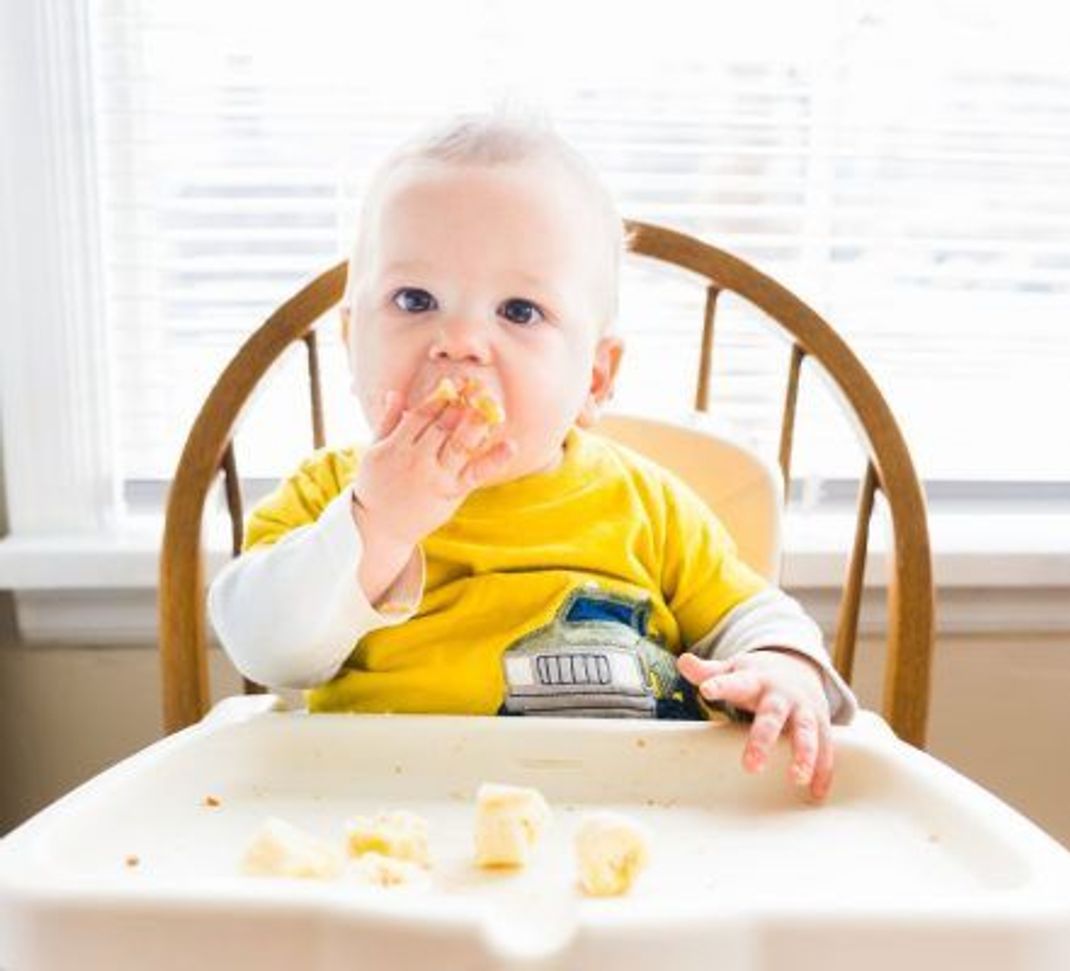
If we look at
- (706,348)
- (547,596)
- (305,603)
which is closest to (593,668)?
(547,596)

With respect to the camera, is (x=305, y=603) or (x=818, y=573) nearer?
(x=305, y=603)

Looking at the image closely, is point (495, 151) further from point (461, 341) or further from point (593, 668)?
point (593, 668)

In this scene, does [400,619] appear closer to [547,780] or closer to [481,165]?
[547,780]

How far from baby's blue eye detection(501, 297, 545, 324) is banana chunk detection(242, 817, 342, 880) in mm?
340

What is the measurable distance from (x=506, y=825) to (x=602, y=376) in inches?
15.7

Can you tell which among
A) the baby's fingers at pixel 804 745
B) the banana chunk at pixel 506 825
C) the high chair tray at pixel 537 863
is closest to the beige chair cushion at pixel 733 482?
the high chair tray at pixel 537 863

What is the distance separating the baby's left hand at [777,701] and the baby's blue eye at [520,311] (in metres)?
0.22

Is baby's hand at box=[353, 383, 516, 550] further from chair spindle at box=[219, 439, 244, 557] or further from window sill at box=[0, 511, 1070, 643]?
window sill at box=[0, 511, 1070, 643]

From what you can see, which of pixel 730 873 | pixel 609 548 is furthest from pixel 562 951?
pixel 609 548

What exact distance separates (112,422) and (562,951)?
3.15 feet

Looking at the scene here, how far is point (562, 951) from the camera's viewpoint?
473 millimetres

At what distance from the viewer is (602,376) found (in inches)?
37.0

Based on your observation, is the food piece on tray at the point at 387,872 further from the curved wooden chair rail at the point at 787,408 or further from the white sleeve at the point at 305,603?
the curved wooden chair rail at the point at 787,408

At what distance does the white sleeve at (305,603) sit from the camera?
0.75m
